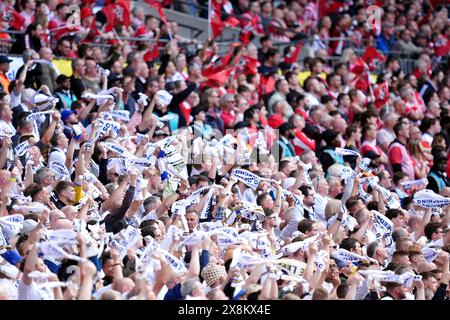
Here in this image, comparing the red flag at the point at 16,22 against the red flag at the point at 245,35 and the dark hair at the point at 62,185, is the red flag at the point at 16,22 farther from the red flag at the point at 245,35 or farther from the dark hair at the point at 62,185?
the dark hair at the point at 62,185

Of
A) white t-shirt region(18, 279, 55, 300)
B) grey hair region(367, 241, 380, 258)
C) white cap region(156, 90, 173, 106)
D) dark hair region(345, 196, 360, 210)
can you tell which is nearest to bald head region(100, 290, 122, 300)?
white t-shirt region(18, 279, 55, 300)

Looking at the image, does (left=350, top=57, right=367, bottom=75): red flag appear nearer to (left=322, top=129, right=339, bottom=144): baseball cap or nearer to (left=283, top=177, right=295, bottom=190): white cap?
(left=322, top=129, right=339, bottom=144): baseball cap

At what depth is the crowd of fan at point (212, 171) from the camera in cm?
1009

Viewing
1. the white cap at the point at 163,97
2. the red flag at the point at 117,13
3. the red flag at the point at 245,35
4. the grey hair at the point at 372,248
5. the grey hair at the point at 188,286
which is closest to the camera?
the grey hair at the point at 188,286

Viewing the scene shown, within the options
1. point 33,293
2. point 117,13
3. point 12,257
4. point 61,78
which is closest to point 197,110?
point 61,78

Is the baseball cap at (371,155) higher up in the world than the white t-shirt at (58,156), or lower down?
lower down

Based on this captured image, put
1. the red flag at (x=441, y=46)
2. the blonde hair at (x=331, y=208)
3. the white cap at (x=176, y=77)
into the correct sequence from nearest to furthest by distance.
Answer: the blonde hair at (x=331, y=208) < the white cap at (x=176, y=77) < the red flag at (x=441, y=46)

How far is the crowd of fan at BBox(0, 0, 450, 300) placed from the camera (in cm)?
1009

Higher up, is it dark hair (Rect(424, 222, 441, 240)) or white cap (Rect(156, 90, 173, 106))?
white cap (Rect(156, 90, 173, 106))

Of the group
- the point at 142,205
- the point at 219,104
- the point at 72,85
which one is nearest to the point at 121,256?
the point at 142,205

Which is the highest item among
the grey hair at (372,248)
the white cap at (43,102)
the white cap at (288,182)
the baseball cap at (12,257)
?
the baseball cap at (12,257)

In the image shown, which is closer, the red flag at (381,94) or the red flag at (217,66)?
the red flag at (217,66)

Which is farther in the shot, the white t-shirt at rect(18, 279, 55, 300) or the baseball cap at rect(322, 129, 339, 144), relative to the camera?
the baseball cap at rect(322, 129, 339, 144)

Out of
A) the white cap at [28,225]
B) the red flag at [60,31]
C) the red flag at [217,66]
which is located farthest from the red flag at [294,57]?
the white cap at [28,225]
